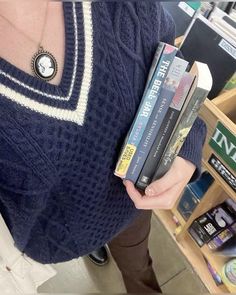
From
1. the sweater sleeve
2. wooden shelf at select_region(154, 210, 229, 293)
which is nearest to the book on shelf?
the sweater sleeve

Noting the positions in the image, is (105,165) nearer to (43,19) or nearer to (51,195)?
(51,195)

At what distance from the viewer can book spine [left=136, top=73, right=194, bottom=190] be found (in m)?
0.54

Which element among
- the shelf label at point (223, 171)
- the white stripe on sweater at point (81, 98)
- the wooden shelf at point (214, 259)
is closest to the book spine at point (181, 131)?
the white stripe on sweater at point (81, 98)

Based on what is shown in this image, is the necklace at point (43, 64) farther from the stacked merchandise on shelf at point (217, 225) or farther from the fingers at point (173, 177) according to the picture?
the stacked merchandise on shelf at point (217, 225)

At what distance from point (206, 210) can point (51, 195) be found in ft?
2.41

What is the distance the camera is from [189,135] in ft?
2.24

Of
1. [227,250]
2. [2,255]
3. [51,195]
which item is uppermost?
[51,195]

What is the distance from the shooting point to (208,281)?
48.8 inches

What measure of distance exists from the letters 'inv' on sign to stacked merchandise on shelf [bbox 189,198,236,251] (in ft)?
1.05

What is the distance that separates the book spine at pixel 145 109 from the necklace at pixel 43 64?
5.9 inches

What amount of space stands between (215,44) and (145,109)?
0.43 metres

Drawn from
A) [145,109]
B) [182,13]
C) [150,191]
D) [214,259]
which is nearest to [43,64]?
[145,109]

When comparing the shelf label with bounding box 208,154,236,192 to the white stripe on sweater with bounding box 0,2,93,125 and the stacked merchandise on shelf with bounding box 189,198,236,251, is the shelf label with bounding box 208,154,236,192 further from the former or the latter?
the white stripe on sweater with bounding box 0,2,93,125

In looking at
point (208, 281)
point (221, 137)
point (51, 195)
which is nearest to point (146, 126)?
point (51, 195)
